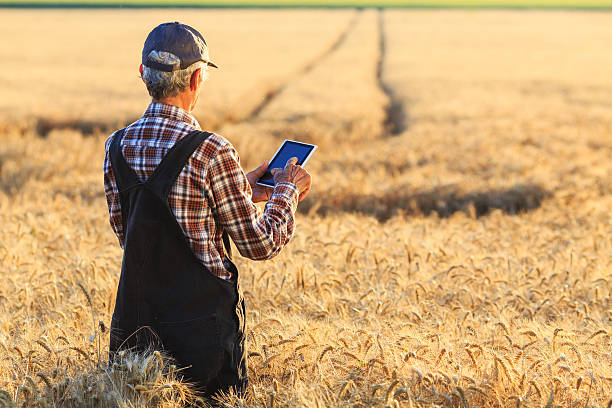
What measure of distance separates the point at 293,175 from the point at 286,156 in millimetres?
224

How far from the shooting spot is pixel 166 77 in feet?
8.59

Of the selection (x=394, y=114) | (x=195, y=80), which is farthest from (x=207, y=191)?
(x=394, y=114)

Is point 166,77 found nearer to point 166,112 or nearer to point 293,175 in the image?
point 166,112

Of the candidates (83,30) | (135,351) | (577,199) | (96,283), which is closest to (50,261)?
(96,283)

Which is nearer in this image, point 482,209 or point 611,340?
point 611,340

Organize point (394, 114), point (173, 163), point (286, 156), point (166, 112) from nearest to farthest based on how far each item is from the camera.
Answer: point (173, 163) < point (166, 112) < point (286, 156) < point (394, 114)

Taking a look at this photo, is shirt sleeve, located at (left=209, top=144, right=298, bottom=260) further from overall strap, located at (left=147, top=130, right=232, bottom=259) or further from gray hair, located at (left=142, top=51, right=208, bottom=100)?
gray hair, located at (left=142, top=51, right=208, bottom=100)

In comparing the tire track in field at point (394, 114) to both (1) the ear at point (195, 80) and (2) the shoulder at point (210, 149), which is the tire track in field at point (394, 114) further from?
(2) the shoulder at point (210, 149)

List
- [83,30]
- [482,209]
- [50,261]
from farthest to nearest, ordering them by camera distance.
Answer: [83,30]
[482,209]
[50,261]

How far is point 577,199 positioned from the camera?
8117 millimetres

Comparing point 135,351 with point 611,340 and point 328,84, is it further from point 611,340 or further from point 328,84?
point 328,84

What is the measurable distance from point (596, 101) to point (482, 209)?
11.6 metres

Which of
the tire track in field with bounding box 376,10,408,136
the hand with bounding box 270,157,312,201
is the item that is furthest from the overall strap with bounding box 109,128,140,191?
the tire track in field with bounding box 376,10,408,136

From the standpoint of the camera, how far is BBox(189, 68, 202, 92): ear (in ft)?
8.74
